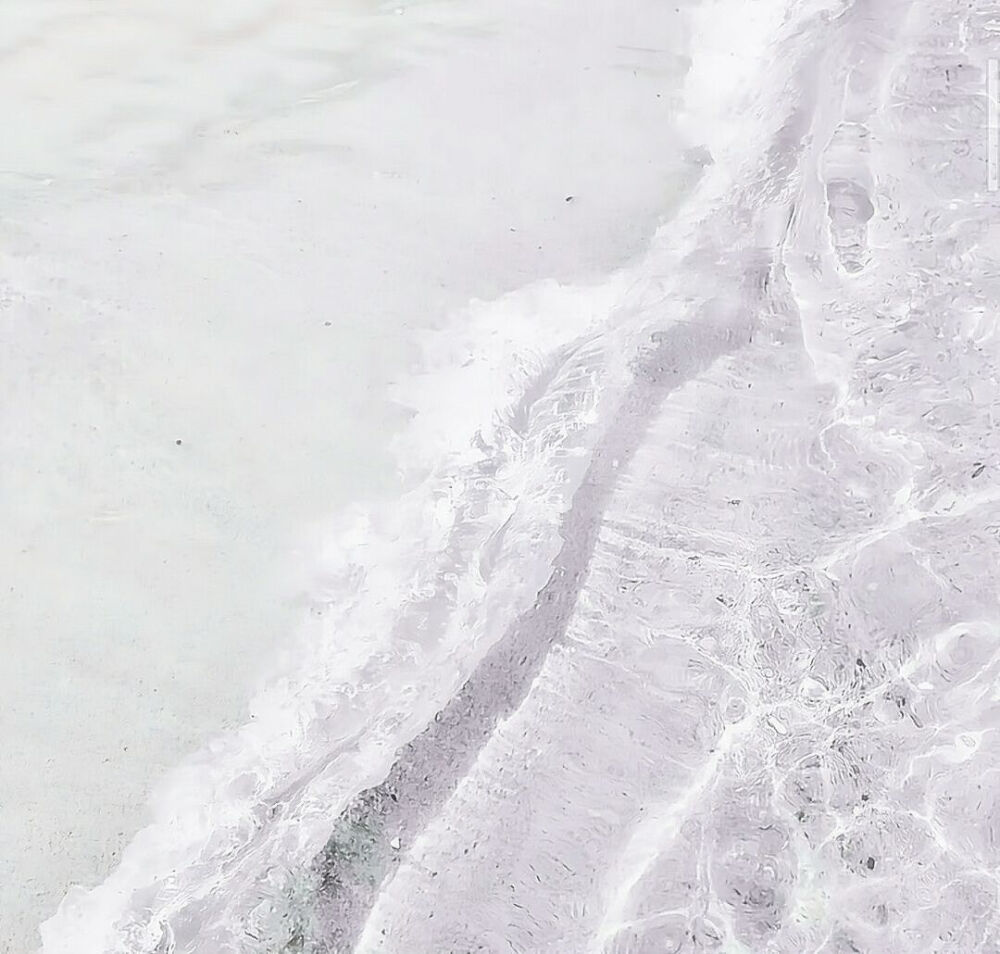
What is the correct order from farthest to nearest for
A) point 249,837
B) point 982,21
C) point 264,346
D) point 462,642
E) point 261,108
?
point 982,21, point 261,108, point 264,346, point 462,642, point 249,837

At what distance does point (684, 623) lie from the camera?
6.96 feet

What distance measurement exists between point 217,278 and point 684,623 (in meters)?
1.36

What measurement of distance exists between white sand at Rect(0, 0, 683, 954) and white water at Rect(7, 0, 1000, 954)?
11 centimetres

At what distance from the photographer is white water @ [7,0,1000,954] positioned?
6.37 feet

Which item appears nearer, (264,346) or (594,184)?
(264,346)

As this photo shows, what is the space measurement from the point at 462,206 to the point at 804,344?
2.99ft

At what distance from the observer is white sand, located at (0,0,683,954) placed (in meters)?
2.03

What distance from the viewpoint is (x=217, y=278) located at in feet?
7.47

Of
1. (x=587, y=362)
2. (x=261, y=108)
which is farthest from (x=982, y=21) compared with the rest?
(x=261, y=108)

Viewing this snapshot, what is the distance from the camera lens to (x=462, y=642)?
2.10m

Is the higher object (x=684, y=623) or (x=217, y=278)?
(x=217, y=278)

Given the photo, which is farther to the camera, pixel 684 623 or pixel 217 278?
pixel 217 278

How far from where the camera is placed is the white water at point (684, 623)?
6.37 feet

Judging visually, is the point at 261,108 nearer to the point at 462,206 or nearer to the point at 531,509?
the point at 462,206
